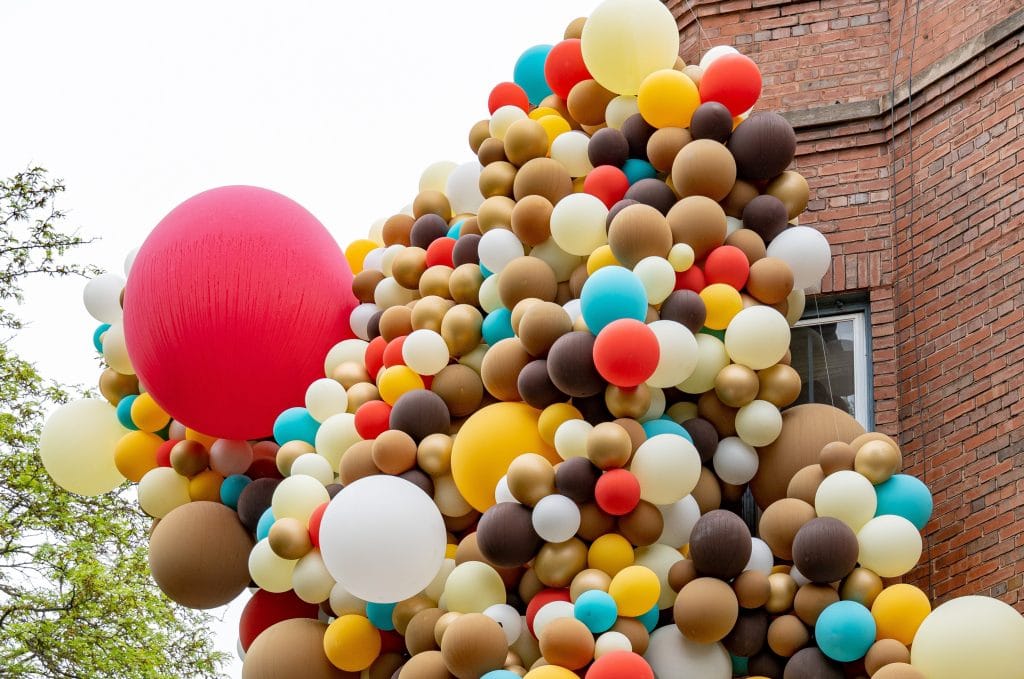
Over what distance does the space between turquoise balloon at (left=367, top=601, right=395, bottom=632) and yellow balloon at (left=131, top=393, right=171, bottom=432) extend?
6.04 ft

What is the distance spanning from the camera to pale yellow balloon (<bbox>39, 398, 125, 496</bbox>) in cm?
787

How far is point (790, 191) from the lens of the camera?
6.75m

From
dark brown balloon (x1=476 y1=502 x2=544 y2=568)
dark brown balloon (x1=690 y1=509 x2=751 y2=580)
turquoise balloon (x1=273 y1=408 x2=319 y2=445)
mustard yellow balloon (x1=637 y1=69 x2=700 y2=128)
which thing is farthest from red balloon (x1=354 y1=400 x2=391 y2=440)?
mustard yellow balloon (x1=637 y1=69 x2=700 y2=128)

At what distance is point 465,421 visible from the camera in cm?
674

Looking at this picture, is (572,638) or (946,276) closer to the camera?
(572,638)

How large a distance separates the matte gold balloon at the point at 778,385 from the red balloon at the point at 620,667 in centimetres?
137

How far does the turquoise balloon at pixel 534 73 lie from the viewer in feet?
25.7

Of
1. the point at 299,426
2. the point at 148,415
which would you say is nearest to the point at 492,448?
the point at 299,426

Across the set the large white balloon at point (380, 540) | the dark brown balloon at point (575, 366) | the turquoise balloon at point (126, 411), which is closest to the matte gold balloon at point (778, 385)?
the dark brown balloon at point (575, 366)

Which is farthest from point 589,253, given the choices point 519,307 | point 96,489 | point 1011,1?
point 96,489

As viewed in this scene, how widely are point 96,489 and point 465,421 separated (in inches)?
96.0

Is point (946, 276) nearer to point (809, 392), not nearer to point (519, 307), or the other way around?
point (809, 392)

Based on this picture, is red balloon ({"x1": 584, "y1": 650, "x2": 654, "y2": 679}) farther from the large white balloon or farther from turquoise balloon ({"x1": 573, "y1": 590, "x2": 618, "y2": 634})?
the large white balloon

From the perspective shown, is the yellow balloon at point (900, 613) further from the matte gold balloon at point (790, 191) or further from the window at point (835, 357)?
the matte gold balloon at point (790, 191)
